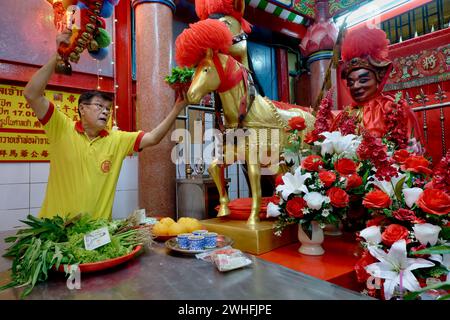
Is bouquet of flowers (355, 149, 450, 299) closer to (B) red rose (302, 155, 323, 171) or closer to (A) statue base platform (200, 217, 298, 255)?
(B) red rose (302, 155, 323, 171)

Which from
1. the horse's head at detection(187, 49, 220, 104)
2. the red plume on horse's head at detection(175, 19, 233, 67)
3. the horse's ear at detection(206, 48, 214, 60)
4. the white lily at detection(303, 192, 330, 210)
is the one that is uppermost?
the red plume on horse's head at detection(175, 19, 233, 67)

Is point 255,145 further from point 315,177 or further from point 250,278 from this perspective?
point 250,278

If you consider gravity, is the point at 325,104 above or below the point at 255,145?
above

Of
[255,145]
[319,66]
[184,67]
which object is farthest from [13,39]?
[319,66]

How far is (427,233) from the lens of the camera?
3.20 feet

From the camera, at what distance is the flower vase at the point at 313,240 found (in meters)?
1.43

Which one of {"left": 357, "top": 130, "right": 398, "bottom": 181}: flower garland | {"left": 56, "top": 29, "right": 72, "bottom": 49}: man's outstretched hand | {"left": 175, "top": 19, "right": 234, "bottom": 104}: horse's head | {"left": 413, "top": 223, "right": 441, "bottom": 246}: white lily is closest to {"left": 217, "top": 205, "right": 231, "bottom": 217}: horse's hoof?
{"left": 175, "top": 19, "right": 234, "bottom": 104}: horse's head

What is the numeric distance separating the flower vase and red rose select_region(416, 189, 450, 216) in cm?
53

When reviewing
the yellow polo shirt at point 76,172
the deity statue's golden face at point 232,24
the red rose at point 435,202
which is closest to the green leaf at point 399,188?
the red rose at point 435,202

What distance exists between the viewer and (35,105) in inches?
60.3

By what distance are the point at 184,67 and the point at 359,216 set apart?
1383mm

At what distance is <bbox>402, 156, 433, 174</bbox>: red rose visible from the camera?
1094 mm

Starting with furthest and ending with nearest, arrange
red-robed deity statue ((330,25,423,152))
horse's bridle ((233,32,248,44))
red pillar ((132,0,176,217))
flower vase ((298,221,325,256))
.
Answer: red pillar ((132,0,176,217)) → horse's bridle ((233,32,248,44)) → red-robed deity statue ((330,25,423,152)) → flower vase ((298,221,325,256))
